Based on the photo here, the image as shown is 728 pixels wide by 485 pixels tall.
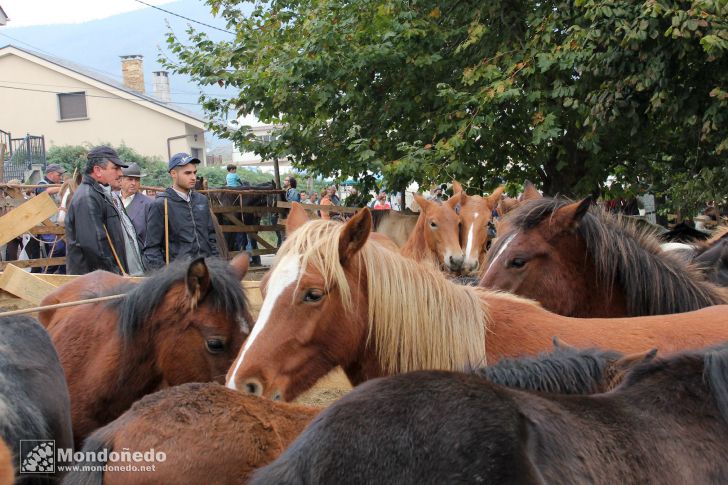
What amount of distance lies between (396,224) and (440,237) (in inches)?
116

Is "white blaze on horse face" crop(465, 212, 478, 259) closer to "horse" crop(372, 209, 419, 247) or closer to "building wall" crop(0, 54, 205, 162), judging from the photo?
"horse" crop(372, 209, 419, 247)

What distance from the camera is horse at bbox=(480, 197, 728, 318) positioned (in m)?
Result: 4.38

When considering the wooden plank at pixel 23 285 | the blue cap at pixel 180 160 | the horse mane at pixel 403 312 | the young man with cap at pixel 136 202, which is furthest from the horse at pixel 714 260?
the young man with cap at pixel 136 202

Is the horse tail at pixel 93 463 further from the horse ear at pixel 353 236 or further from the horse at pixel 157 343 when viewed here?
the horse at pixel 157 343

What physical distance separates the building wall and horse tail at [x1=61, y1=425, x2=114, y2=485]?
126 feet

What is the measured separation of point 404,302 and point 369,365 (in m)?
0.34

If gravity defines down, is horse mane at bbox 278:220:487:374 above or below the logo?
above

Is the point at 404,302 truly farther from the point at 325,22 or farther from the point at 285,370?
the point at 325,22

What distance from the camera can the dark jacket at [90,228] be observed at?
5859 millimetres

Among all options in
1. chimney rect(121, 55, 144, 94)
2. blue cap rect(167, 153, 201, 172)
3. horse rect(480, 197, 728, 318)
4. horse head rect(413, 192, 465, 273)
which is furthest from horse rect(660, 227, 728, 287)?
chimney rect(121, 55, 144, 94)

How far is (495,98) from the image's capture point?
9492 millimetres

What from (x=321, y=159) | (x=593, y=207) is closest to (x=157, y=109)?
(x=321, y=159)

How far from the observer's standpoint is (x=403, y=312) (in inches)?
131

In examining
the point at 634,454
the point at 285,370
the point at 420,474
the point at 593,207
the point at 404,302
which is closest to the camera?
the point at 420,474
